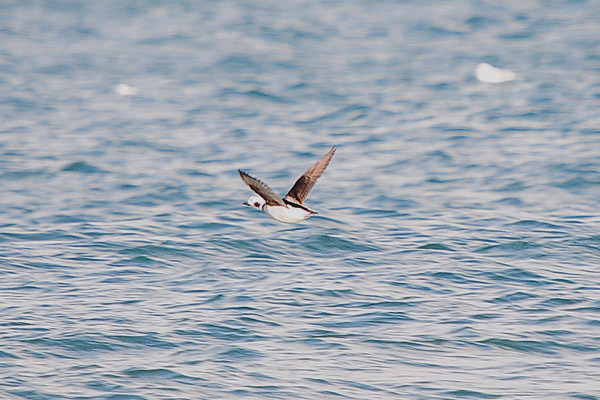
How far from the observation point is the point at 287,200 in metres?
10.6

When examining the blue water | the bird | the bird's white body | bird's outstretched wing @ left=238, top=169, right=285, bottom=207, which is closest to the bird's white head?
the bird

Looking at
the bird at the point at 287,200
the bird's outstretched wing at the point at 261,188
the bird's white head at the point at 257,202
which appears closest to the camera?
the bird's outstretched wing at the point at 261,188

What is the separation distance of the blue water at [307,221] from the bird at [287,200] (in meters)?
1.41

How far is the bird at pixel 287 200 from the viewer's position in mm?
9562

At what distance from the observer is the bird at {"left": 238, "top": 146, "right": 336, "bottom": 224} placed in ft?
31.4

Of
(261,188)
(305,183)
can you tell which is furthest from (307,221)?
(261,188)

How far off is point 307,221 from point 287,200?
4.62 metres

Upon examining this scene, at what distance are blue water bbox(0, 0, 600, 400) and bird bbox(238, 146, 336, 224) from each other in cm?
141

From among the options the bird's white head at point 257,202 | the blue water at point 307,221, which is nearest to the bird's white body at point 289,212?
the bird's white head at point 257,202

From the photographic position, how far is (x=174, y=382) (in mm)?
9766

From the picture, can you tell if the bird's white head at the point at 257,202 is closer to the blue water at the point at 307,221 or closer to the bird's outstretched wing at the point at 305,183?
the bird's outstretched wing at the point at 305,183

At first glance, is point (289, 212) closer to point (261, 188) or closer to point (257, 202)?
point (257, 202)

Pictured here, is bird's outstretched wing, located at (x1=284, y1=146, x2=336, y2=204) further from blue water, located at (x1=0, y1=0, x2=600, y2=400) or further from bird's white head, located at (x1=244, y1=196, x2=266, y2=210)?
blue water, located at (x1=0, y1=0, x2=600, y2=400)

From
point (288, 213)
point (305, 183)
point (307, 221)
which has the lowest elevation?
point (307, 221)
